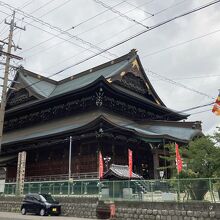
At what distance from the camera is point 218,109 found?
60.4 ft

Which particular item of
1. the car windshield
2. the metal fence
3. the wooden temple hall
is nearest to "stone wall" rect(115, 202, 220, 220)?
the metal fence

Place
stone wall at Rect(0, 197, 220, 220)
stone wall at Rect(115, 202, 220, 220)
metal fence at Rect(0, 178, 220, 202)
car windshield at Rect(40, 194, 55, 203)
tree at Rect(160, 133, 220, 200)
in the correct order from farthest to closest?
car windshield at Rect(40, 194, 55, 203) → tree at Rect(160, 133, 220, 200) → metal fence at Rect(0, 178, 220, 202) → stone wall at Rect(0, 197, 220, 220) → stone wall at Rect(115, 202, 220, 220)

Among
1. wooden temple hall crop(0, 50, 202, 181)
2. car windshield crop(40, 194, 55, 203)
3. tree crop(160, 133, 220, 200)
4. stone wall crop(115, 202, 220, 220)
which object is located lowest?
stone wall crop(115, 202, 220, 220)

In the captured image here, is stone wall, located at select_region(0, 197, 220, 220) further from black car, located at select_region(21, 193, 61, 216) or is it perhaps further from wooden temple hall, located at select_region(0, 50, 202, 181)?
wooden temple hall, located at select_region(0, 50, 202, 181)

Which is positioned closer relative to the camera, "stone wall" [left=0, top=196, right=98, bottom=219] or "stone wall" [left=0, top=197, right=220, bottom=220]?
"stone wall" [left=0, top=197, right=220, bottom=220]

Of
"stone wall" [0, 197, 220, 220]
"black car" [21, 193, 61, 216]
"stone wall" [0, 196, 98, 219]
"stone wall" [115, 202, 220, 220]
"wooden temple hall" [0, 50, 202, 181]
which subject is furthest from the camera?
"wooden temple hall" [0, 50, 202, 181]

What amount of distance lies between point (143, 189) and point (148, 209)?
4.75 ft

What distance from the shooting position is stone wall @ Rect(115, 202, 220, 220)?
1553 cm

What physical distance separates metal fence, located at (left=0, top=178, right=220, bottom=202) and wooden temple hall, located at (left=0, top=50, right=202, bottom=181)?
410cm

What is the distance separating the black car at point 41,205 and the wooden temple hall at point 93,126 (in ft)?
18.4

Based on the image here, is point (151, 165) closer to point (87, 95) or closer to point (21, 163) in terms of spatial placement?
point (87, 95)

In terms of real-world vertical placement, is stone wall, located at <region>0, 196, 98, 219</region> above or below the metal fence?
below

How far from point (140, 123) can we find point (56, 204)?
14.8 m

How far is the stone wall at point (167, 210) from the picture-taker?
15.5 m
